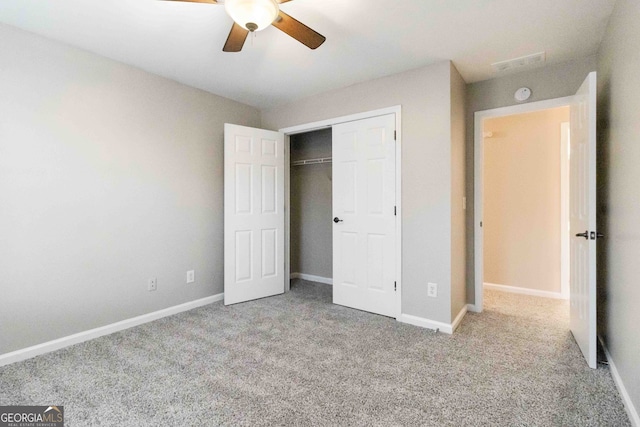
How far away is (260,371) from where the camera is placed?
2016mm

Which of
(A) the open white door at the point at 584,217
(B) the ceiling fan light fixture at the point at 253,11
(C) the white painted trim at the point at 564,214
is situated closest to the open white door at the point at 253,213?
(B) the ceiling fan light fixture at the point at 253,11

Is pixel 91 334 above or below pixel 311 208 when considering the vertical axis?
below

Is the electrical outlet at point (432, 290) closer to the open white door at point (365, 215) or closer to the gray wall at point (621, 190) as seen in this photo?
the open white door at point (365, 215)

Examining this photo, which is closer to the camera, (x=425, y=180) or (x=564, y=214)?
(x=425, y=180)

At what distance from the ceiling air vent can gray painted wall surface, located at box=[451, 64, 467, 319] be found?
1.06 feet

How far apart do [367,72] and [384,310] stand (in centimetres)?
232

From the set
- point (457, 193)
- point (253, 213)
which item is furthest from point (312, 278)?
point (457, 193)

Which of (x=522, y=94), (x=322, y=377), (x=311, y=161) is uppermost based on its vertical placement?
(x=522, y=94)

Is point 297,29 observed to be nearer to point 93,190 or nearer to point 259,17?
point 259,17

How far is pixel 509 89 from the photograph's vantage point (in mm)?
2957

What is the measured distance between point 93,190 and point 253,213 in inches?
60.6

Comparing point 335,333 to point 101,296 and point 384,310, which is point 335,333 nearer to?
point 384,310

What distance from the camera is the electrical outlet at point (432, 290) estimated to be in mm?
2736

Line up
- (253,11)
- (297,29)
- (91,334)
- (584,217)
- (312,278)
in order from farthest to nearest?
(312,278) < (91,334) < (584,217) < (297,29) < (253,11)
